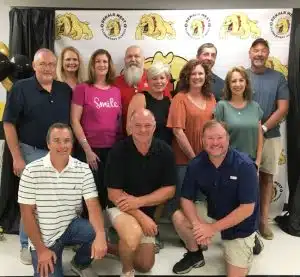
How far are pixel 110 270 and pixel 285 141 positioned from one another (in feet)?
6.31

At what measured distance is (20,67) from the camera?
3043 mm

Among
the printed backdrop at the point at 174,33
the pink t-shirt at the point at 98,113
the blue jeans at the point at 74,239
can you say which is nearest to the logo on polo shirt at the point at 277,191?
the printed backdrop at the point at 174,33

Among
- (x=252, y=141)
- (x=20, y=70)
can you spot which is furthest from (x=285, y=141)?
(x=20, y=70)

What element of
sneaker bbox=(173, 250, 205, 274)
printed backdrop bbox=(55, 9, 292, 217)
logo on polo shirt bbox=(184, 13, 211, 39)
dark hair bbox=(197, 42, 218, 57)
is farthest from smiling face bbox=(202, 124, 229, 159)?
logo on polo shirt bbox=(184, 13, 211, 39)

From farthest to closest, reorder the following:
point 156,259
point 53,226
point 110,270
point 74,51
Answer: point 74,51 → point 156,259 → point 110,270 → point 53,226

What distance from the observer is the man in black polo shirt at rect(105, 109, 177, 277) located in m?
2.35

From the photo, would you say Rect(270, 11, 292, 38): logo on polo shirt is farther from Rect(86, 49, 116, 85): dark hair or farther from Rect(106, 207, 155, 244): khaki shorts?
Rect(106, 207, 155, 244): khaki shorts

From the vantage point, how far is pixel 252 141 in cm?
279

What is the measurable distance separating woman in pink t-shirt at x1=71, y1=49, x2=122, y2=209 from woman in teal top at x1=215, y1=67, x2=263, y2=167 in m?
0.77

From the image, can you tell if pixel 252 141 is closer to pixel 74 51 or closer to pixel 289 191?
pixel 289 191

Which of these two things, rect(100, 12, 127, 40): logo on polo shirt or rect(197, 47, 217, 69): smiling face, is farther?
rect(100, 12, 127, 40): logo on polo shirt

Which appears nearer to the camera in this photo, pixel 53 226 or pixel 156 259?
pixel 53 226

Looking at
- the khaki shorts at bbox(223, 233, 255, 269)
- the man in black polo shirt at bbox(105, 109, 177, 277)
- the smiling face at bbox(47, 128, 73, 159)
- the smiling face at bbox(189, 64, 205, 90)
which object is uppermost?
the smiling face at bbox(189, 64, 205, 90)

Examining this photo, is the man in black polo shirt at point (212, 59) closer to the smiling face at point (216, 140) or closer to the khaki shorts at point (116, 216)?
the smiling face at point (216, 140)
